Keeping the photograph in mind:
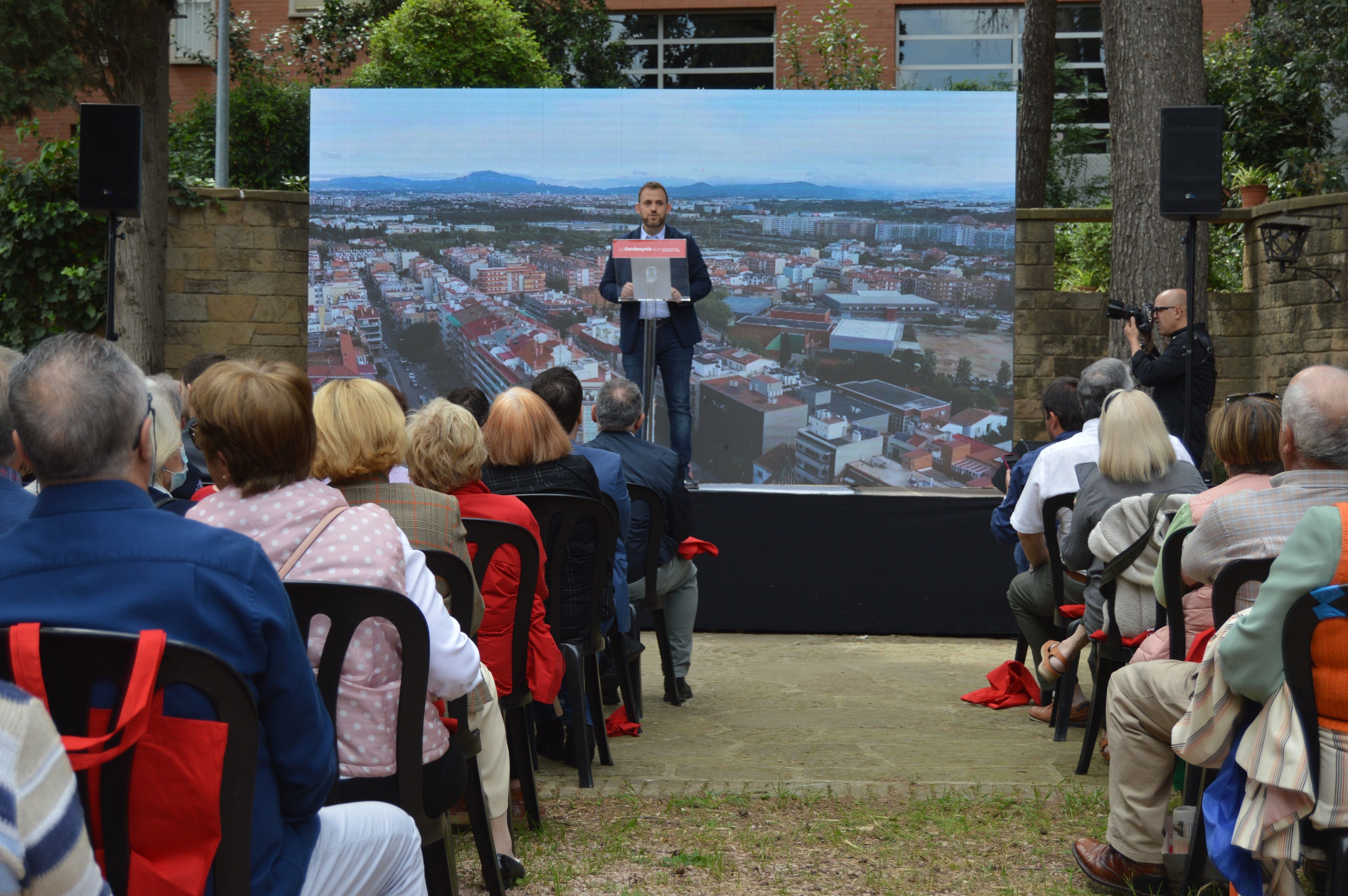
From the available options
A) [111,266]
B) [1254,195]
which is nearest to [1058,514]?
[111,266]

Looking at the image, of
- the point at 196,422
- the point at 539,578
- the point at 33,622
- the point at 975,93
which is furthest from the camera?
the point at 975,93

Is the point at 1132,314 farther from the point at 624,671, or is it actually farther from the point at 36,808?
the point at 36,808

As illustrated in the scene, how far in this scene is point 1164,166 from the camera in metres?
5.82

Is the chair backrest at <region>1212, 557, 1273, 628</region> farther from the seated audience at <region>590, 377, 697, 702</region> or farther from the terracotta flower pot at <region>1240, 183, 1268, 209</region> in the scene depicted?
the terracotta flower pot at <region>1240, 183, 1268, 209</region>

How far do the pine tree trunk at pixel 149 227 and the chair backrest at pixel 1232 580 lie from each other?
7530mm

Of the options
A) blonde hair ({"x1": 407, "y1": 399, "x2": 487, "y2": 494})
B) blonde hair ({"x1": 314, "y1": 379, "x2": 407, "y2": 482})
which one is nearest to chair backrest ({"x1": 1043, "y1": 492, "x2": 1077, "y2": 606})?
blonde hair ({"x1": 407, "y1": 399, "x2": 487, "y2": 494})

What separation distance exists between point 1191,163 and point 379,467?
4.81 m

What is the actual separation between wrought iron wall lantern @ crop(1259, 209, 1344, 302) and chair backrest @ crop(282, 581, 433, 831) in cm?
758

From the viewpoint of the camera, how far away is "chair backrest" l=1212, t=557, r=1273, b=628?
2.35 metres

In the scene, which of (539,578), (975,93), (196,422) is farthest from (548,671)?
→ (975,93)

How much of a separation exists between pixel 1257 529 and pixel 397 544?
66.2 inches

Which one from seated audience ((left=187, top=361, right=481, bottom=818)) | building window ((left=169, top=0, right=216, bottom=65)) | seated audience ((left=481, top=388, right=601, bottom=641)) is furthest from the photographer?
building window ((left=169, top=0, right=216, bottom=65))

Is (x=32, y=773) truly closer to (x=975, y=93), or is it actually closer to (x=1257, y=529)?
(x=1257, y=529)

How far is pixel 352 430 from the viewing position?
2393 millimetres
